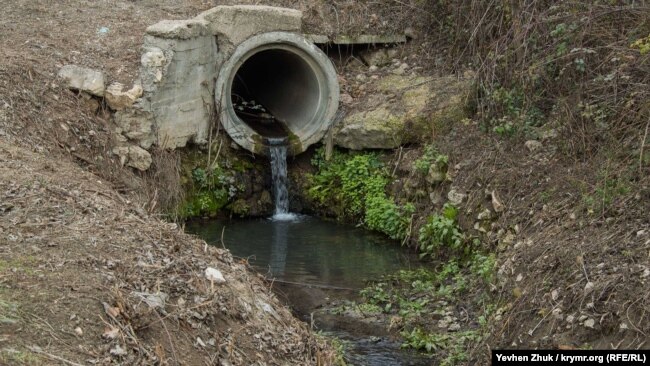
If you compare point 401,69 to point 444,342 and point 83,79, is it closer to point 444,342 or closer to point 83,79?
point 83,79

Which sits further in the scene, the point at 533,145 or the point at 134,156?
the point at 134,156

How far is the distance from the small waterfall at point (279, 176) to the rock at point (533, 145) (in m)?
3.32

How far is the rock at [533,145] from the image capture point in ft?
31.7

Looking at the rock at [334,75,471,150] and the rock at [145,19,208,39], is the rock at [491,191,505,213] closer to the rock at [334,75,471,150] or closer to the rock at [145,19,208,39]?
the rock at [334,75,471,150]

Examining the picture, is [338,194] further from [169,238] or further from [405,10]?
[169,238]

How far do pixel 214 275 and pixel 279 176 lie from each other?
5.30 m

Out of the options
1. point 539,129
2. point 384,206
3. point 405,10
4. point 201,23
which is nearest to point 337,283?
point 384,206

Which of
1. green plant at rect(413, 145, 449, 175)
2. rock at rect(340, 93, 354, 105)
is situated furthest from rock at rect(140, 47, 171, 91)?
green plant at rect(413, 145, 449, 175)

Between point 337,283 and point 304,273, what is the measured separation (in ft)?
1.47

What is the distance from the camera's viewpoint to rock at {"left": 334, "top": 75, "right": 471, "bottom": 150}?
1130 centimetres

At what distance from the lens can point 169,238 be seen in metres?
7.14

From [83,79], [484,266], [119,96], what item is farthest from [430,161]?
[83,79]

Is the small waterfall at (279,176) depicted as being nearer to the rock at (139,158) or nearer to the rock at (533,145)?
the rock at (139,158)

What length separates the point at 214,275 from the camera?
6.69 meters
